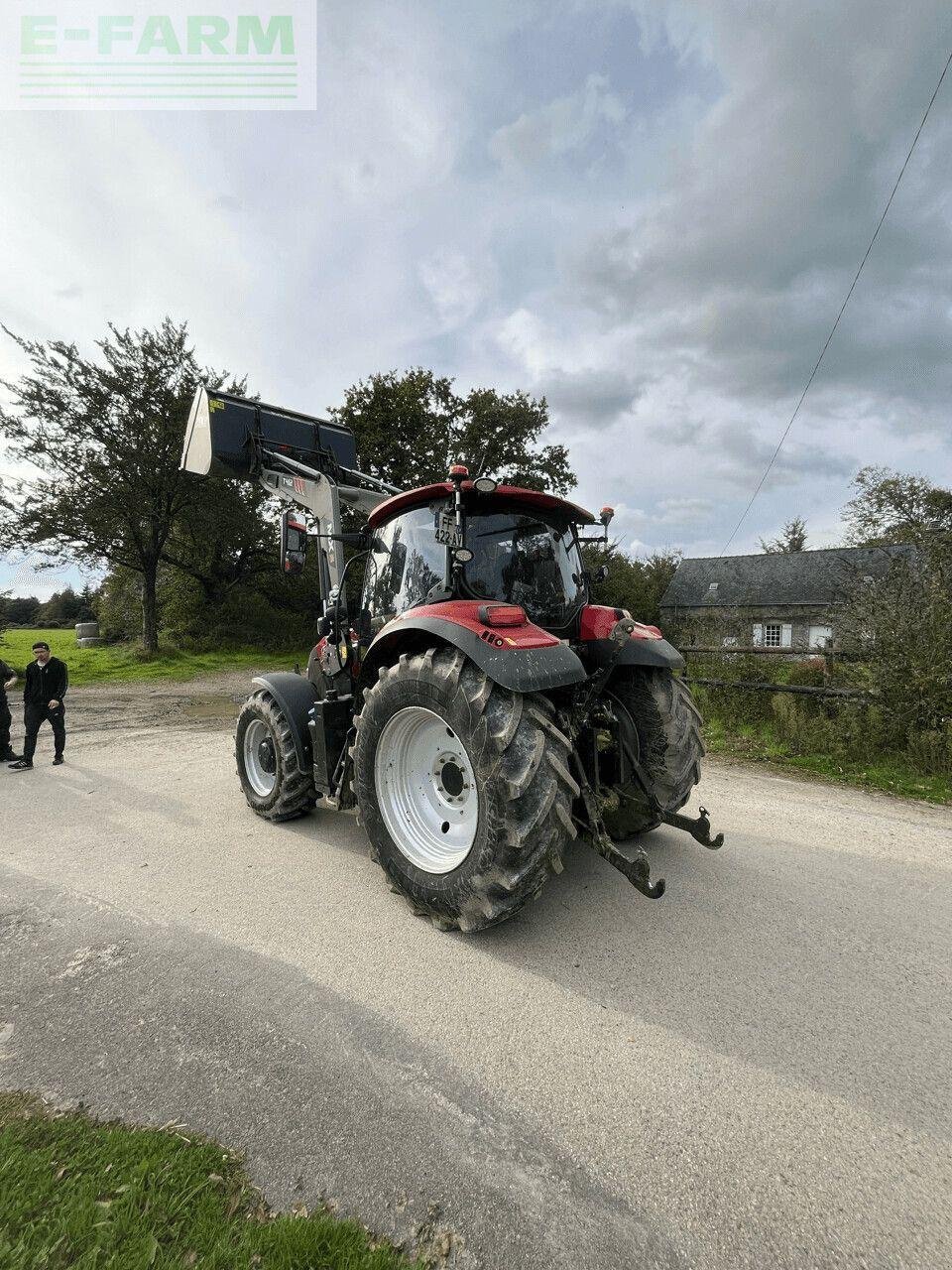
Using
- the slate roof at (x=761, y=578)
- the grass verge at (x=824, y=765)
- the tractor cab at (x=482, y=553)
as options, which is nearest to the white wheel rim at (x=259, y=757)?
the tractor cab at (x=482, y=553)

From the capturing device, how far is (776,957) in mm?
2541

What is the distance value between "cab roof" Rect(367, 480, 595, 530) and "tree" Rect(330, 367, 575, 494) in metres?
17.8

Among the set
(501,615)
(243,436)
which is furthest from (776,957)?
(243,436)

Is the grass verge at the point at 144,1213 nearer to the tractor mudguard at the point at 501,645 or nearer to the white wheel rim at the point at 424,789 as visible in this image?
the white wheel rim at the point at 424,789

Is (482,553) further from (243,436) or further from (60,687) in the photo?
(60,687)

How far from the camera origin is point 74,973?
8.23 ft

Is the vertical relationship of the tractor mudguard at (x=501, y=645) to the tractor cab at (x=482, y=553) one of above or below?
below

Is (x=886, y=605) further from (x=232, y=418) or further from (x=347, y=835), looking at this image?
(x=232, y=418)

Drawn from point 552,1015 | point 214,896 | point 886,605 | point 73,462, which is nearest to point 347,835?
point 214,896

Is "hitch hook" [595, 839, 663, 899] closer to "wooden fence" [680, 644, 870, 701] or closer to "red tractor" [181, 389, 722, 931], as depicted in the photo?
"red tractor" [181, 389, 722, 931]

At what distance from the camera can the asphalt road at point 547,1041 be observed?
58.1 inches

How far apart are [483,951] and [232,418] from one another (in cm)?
488

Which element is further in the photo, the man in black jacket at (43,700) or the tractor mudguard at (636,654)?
the man in black jacket at (43,700)

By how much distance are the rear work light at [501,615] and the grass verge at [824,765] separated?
445 cm
